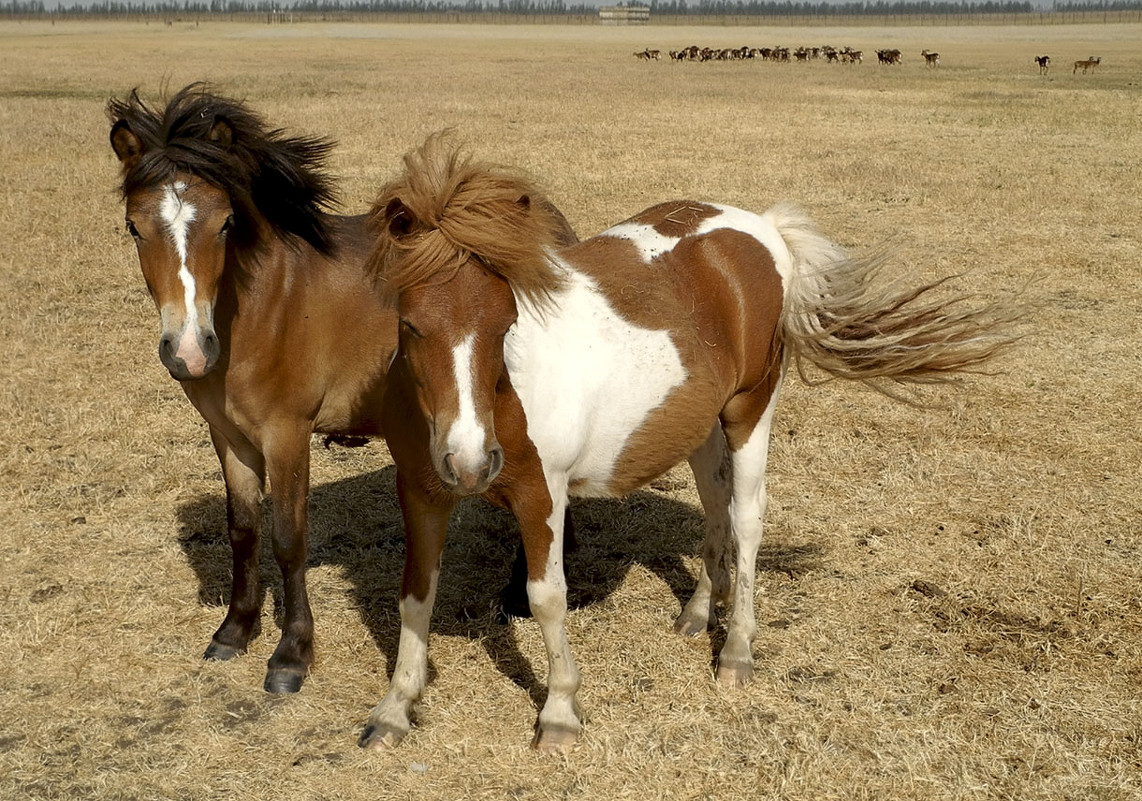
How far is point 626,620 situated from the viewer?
4629 millimetres

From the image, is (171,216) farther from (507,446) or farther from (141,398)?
(141,398)

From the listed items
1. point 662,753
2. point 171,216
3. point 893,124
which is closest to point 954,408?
point 662,753

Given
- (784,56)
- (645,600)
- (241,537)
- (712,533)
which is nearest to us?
(241,537)

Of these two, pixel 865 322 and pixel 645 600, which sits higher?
pixel 865 322

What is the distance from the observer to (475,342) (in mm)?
2967

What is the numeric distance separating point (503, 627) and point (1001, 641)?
2113 millimetres

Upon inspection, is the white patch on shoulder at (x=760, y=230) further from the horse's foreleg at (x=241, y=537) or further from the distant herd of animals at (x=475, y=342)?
the horse's foreleg at (x=241, y=537)

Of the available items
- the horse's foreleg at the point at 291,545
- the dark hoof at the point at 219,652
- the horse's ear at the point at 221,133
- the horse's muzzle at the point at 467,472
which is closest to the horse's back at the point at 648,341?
the horse's muzzle at the point at 467,472

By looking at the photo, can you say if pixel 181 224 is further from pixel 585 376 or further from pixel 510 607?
pixel 510 607

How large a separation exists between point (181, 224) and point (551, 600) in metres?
1.80

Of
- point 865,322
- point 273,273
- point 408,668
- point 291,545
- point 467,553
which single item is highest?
point 273,273

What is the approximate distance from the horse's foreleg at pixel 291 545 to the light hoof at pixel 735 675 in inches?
64.9

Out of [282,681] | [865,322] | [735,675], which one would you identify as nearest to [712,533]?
[735,675]

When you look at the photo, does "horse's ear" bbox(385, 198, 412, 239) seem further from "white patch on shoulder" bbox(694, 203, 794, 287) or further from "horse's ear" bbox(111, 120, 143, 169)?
"white patch on shoulder" bbox(694, 203, 794, 287)
